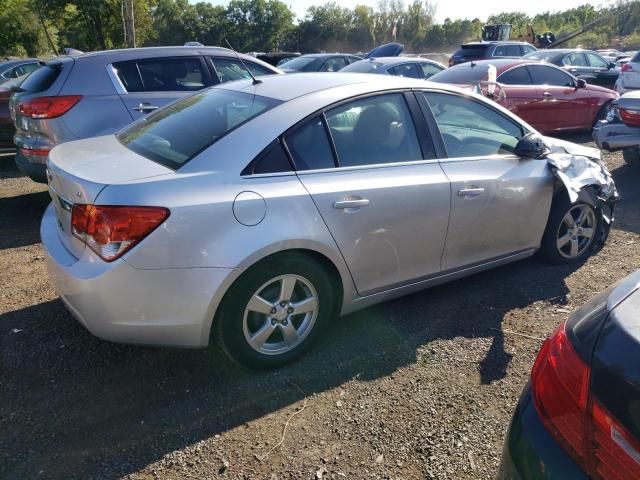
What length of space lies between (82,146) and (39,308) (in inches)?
46.2

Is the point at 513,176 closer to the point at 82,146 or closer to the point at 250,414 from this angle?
the point at 250,414

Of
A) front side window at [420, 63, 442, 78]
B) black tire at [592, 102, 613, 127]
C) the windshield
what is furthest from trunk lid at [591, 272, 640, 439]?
the windshield

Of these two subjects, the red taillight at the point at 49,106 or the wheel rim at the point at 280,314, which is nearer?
the wheel rim at the point at 280,314

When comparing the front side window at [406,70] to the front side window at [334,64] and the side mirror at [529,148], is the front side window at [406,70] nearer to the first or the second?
the front side window at [334,64]

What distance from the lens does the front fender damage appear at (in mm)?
4065

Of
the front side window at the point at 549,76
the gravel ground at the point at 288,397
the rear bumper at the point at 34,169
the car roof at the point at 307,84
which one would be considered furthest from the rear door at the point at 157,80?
the front side window at the point at 549,76

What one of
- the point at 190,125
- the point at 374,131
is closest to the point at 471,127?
the point at 374,131

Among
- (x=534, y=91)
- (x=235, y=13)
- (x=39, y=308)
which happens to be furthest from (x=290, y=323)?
(x=235, y=13)

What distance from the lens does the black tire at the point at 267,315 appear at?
275cm

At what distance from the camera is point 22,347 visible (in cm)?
321

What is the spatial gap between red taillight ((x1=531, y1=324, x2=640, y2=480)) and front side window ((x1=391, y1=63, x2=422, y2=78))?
1001 centimetres

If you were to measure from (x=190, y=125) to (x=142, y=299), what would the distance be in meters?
1.17

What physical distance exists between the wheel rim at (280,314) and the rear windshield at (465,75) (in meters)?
6.41

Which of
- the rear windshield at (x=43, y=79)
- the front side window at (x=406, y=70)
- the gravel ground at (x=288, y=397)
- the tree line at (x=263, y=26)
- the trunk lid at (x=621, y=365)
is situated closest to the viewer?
the trunk lid at (x=621, y=365)
